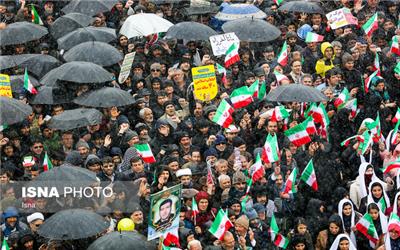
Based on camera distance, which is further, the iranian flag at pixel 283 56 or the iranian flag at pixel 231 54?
the iranian flag at pixel 283 56

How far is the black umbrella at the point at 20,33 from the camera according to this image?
2105 centimetres

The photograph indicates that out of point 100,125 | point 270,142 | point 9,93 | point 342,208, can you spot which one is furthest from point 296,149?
point 9,93

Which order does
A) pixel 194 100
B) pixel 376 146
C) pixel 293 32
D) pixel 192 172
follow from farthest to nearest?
pixel 293 32, pixel 194 100, pixel 376 146, pixel 192 172

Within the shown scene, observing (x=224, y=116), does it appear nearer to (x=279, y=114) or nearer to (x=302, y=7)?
(x=279, y=114)

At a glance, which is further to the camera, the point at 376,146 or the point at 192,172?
the point at 376,146

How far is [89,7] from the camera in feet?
74.5

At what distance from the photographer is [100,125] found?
61.4 ft

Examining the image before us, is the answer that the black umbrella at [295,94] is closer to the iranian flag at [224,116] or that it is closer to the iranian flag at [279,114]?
the iranian flag at [279,114]

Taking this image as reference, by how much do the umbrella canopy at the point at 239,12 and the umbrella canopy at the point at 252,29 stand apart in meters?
0.74

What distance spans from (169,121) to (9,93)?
2397mm

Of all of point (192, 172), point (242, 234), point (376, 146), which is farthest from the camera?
point (376, 146)

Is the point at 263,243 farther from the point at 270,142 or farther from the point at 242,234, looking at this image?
the point at 270,142

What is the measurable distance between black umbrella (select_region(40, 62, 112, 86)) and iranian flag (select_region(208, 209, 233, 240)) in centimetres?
432

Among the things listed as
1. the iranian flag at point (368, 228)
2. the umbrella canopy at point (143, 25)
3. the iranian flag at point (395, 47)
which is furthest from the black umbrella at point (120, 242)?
the iranian flag at point (395, 47)
